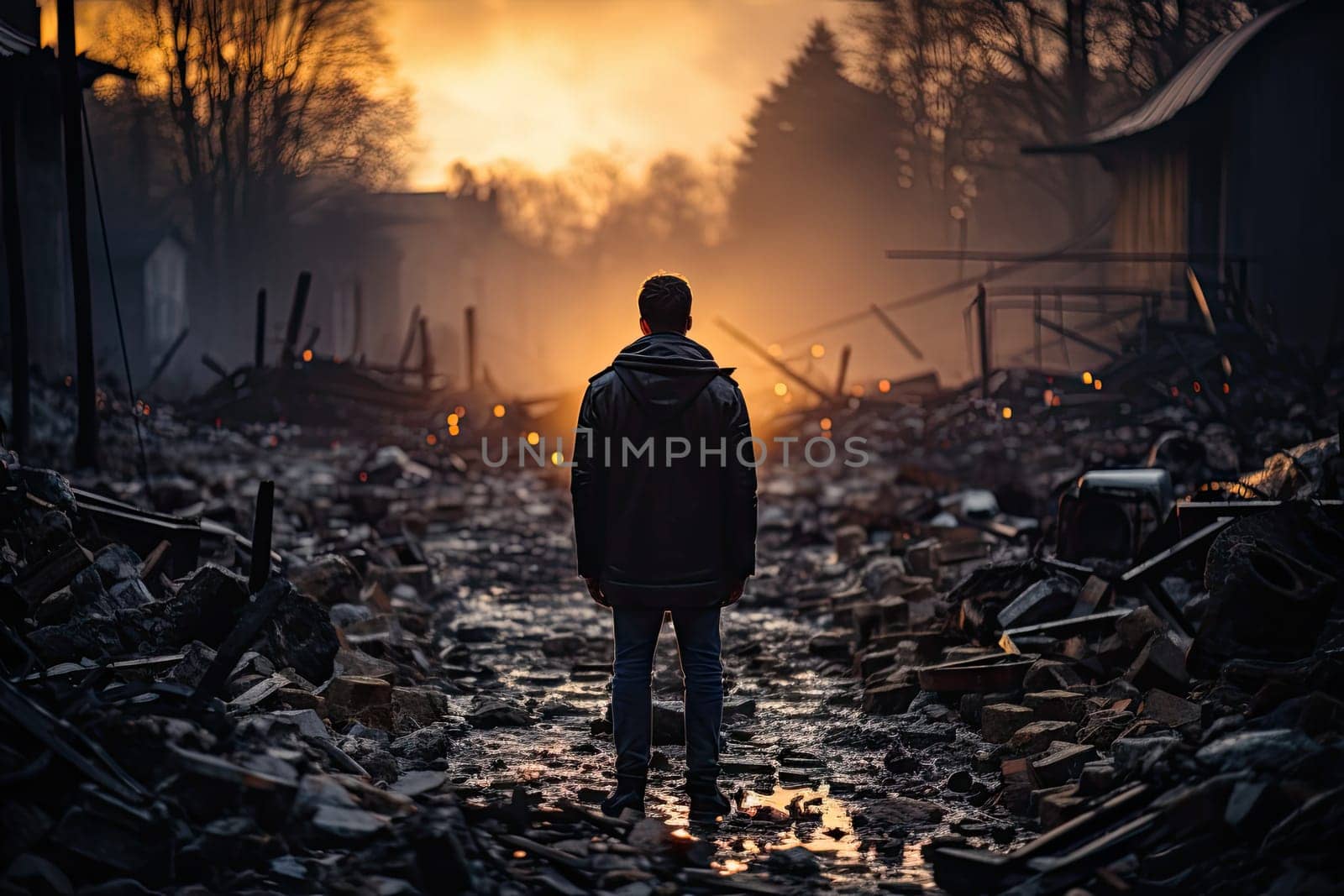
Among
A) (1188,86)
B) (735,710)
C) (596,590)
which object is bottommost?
(735,710)

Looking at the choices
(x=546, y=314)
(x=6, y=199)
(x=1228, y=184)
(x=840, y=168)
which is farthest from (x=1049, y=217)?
(x=6, y=199)

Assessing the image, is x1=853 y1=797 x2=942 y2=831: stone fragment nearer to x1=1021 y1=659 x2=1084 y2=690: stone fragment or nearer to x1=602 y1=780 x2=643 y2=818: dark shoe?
x1=602 y1=780 x2=643 y2=818: dark shoe

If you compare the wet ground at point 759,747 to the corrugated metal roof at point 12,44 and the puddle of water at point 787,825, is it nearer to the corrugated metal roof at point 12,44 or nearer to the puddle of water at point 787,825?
the puddle of water at point 787,825

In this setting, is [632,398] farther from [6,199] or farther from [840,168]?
[840,168]

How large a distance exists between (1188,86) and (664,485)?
19.3m

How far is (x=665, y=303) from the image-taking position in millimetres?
4230

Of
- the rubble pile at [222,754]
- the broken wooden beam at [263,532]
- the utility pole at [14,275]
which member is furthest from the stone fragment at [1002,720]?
the utility pole at [14,275]

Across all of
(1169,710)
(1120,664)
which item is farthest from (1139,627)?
(1169,710)

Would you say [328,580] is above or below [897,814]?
above

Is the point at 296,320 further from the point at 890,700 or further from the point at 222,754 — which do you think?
the point at 222,754

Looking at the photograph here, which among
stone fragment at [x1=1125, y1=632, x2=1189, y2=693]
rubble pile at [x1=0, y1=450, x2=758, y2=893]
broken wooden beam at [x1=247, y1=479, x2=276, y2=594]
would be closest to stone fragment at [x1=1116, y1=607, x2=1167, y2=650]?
stone fragment at [x1=1125, y1=632, x2=1189, y2=693]

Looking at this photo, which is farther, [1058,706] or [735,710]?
[735,710]

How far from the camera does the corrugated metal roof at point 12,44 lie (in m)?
10.8

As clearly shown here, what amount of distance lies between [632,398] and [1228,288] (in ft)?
52.2
